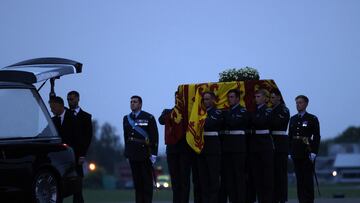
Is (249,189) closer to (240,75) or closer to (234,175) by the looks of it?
(234,175)

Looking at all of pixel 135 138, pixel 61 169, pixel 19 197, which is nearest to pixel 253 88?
pixel 135 138

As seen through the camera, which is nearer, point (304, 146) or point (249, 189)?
point (249, 189)

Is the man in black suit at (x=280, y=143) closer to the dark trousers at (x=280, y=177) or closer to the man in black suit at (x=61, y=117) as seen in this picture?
the dark trousers at (x=280, y=177)

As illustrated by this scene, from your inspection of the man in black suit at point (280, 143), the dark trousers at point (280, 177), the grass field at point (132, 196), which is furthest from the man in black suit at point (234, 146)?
the grass field at point (132, 196)

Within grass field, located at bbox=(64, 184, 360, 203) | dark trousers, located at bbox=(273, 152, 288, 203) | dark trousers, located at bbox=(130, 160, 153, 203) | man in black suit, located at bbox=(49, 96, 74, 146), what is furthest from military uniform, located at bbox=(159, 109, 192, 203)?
grass field, located at bbox=(64, 184, 360, 203)

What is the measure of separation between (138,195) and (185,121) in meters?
2.09

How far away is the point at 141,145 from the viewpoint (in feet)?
60.2

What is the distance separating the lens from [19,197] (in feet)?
45.9

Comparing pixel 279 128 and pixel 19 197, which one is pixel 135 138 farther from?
pixel 19 197

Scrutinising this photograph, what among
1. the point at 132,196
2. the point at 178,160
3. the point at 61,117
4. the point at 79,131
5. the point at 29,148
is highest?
the point at 61,117

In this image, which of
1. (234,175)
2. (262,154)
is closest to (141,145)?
(234,175)

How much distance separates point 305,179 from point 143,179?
9.66 ft

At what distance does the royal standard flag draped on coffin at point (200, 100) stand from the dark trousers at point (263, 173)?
31.7 inches

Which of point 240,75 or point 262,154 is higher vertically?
point 240,75
